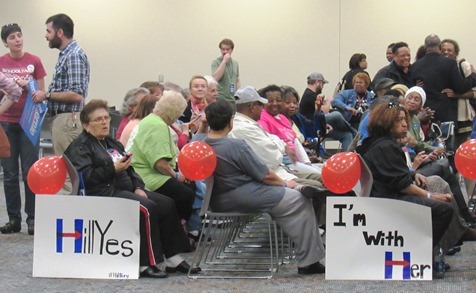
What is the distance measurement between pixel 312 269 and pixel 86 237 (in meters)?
1.26

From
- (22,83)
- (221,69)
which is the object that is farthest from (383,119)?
(221,69)

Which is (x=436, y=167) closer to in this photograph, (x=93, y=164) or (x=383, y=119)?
(x=383, y=119)

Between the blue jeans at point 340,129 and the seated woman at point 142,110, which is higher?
the seated woman at point 142,110

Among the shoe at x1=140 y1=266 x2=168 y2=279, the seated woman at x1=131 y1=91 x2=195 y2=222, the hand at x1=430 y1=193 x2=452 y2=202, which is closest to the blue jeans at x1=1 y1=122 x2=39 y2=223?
the seated woman at x1=131 y1=91 x2=195 y2=222

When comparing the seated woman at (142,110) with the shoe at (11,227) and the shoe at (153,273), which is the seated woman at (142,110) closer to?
the shoe at (11,227)

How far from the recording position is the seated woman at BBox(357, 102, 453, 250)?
494 centimetres

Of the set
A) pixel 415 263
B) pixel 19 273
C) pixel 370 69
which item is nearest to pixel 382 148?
pixel 415 263

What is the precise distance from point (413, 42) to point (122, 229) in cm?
867

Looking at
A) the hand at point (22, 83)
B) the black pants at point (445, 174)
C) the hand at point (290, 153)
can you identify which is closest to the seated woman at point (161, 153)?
the hand at point (290, 153)

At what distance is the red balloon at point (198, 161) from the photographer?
192 inches

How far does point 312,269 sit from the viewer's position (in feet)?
16.6

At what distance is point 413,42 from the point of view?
42.0ft

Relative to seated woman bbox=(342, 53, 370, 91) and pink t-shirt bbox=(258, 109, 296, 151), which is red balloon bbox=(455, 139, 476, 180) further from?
seated woman bbox=(342, 53, 370, 91)

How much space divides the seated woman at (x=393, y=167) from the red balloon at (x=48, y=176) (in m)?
1.69
